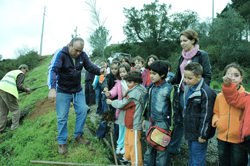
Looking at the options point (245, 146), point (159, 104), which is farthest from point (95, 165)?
point (245, 146)

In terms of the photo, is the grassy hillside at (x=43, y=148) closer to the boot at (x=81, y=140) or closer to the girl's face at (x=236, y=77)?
the boot at (x=81, y=140)

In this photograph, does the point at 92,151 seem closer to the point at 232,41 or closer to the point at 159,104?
the point at 159,104

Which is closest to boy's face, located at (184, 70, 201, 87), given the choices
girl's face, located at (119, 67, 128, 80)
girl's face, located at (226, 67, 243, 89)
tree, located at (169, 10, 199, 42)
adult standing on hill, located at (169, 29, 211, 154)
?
adult standing on hill, located at (169, 29, 211, 154)

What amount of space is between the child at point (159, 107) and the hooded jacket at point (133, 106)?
0.91 feet

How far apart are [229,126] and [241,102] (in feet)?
1.17

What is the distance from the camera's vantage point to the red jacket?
2.01 m

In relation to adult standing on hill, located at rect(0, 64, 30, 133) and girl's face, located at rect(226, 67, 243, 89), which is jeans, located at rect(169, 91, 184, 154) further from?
adult standing on hill, located at rect(0, 64, 30, 133)

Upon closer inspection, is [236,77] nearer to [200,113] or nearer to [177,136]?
[200,113]

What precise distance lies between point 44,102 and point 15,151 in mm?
3329

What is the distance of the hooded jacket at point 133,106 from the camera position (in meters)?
2.95

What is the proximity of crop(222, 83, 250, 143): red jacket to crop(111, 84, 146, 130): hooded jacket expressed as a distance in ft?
4.52

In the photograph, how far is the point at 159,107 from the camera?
2.56 m

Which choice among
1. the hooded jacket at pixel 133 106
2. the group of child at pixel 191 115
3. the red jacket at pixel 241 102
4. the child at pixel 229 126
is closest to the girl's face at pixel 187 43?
the group of child at pixel 191 115

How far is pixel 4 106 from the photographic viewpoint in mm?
5176
